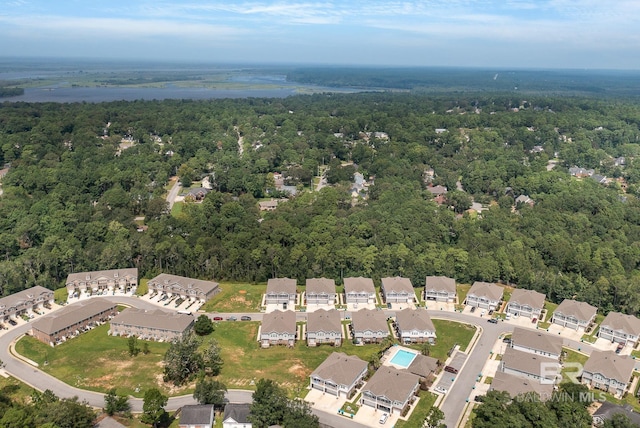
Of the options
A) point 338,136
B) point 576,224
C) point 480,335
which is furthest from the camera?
point 338,136

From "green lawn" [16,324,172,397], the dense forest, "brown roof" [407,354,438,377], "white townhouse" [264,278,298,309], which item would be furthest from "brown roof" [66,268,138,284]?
"brown roof" [407,354,438,377]

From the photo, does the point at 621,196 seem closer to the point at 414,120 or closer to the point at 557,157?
the point at 557,157

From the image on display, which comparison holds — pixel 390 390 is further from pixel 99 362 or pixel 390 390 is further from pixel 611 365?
pixel 99 362

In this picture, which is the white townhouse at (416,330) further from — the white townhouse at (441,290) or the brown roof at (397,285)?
the white townhouse at (441,290)

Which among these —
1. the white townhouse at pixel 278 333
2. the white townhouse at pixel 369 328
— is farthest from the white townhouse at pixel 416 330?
the white townhouse at pixel 278 333

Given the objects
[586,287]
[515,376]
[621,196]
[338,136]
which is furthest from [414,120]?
[515,376]

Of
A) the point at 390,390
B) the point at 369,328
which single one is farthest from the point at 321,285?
the point at 390,390
